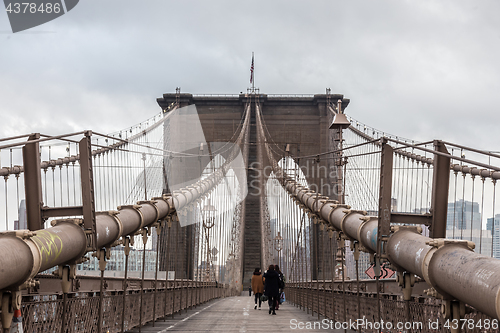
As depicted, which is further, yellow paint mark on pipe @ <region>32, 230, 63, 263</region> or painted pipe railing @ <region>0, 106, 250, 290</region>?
yellow paint mark on pipe @ <region>32, 230, 63, 263</region>

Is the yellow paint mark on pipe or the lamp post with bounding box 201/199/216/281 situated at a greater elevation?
the yellow paint mark on pipe

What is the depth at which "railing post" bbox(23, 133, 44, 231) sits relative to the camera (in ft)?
20.3

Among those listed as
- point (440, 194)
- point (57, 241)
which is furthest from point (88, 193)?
point (440, 194)

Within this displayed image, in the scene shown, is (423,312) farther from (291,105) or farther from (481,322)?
(291,105)

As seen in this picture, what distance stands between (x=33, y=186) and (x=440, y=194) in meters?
4.01

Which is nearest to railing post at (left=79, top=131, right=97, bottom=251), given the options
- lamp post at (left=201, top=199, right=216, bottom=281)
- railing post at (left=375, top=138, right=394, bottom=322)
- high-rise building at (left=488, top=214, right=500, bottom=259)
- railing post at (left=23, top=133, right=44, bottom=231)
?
railing post at (left=23, top=133, right=44, bottom=231)

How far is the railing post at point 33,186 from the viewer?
6.19 m

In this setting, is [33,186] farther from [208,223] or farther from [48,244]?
[208,223]

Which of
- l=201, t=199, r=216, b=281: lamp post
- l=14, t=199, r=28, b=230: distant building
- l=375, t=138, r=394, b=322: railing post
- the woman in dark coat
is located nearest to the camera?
l=375, t=138, r=394, b=322: railing post

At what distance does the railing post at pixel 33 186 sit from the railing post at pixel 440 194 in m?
3.87

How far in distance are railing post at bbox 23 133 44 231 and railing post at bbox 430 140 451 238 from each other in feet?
12.7

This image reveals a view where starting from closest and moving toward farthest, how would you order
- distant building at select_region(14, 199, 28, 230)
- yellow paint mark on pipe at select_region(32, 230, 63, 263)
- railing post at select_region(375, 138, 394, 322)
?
yellow paint mark on pipe at select_region(32, 230, 63, 263) → railing post at select_region(375, 138, 394, 322) → distant building at select_region(14, 199, 28, 230)

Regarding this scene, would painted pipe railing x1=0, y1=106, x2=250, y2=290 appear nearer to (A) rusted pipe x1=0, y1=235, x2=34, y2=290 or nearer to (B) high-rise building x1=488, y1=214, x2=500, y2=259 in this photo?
(A) rusted pipe x1=0, y1=235, x2=34, y2=290

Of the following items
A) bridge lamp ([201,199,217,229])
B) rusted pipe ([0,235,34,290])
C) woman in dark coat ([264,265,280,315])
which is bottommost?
woman in dark coat ([264,265,280,315])
